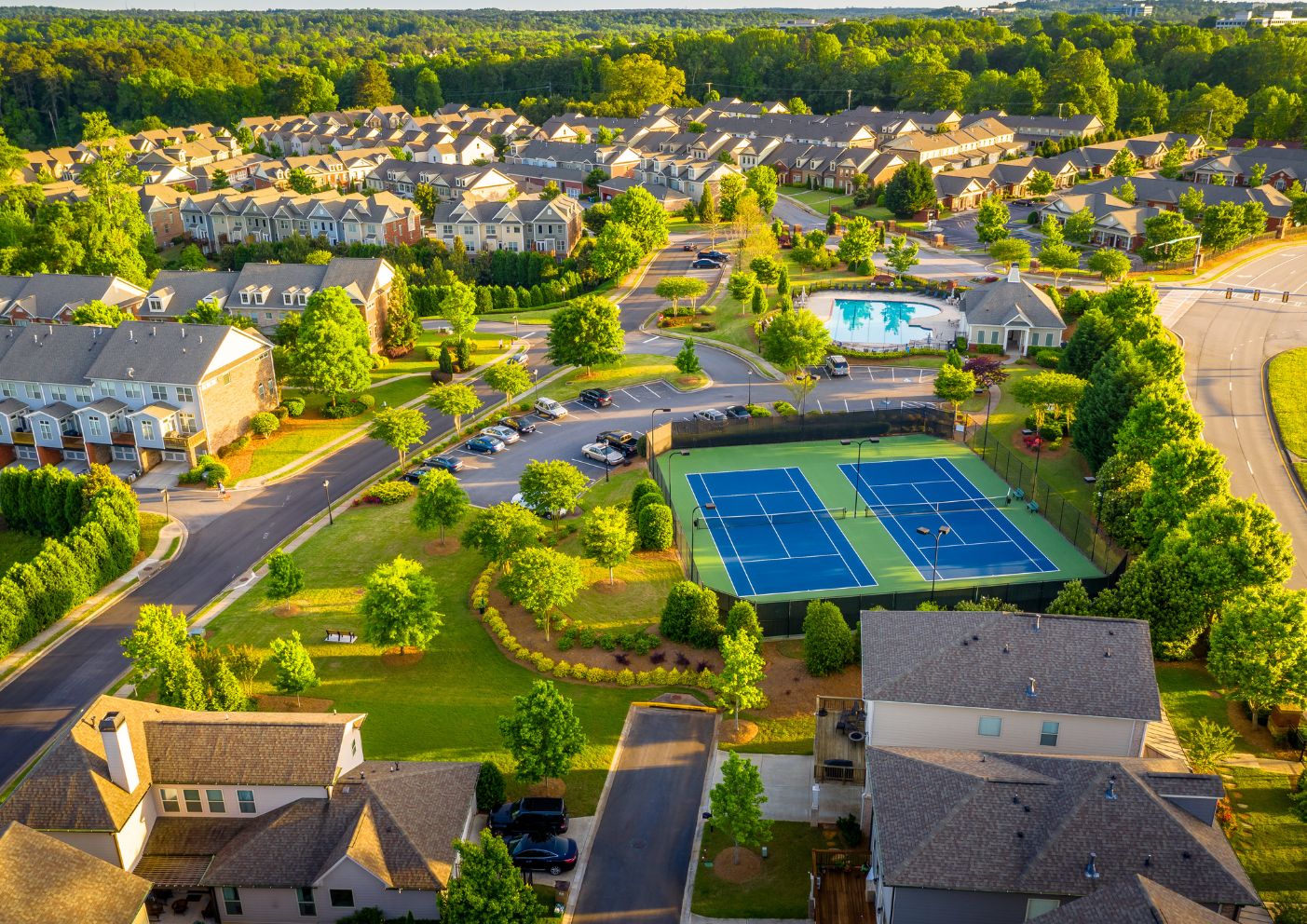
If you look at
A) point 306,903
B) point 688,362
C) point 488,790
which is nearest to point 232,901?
point 306,903

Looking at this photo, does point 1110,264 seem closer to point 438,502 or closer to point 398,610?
point 438,502

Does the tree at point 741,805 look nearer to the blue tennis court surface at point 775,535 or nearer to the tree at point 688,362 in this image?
the blue tennis court surface at point 775,535

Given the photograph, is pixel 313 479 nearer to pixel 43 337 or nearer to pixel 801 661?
pixel 43 337

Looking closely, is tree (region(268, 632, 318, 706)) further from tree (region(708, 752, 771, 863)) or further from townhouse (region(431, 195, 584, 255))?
townhouse (region(431, 195, 584, 255))

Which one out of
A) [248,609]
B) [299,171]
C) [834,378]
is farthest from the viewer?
[299,171]

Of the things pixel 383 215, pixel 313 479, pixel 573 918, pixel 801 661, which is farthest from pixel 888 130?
pixel 573 918

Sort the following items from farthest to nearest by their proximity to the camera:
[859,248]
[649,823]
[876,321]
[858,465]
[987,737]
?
1. [859,248]
2. [876,321]
3. [858,465]
4. [649,823]
5. [987,737]

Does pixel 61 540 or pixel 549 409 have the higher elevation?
pixel 549 409
